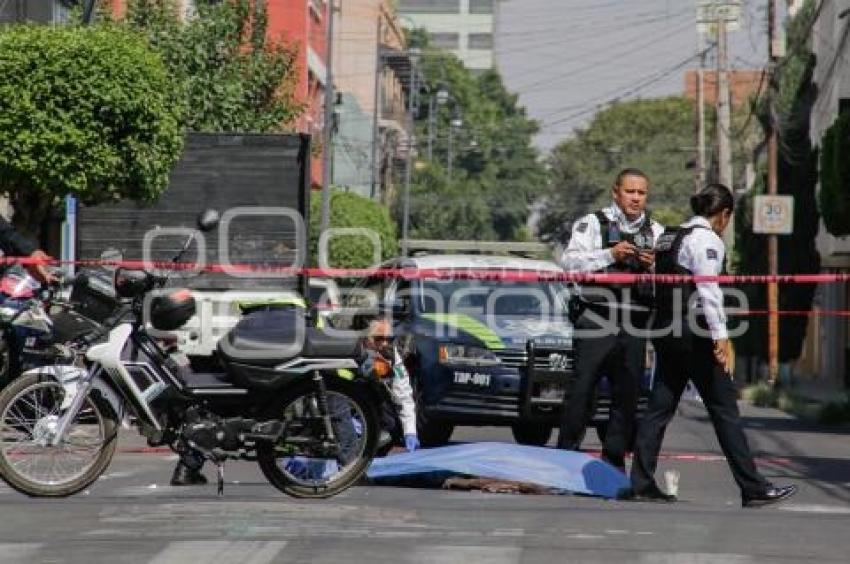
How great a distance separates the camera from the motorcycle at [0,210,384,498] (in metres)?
11.0

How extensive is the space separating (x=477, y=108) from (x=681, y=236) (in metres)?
119

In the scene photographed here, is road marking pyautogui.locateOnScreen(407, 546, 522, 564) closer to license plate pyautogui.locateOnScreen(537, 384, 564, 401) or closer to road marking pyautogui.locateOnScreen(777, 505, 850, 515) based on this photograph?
road marking pyautogui.locateOnScreen(777, 505, 850, 515)

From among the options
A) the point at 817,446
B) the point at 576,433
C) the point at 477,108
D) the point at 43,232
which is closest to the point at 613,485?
the point at 576,433

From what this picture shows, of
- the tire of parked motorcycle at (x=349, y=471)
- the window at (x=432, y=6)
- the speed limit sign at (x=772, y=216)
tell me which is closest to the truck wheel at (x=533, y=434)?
the tire of parked motorcycle at (x=349, y=471)

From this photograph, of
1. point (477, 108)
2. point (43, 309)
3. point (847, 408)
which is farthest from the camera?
point (477, 108)

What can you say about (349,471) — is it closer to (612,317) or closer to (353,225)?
(612,317)

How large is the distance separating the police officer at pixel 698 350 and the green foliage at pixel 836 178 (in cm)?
1833

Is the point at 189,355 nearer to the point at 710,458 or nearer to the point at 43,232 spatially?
the point at 710,458

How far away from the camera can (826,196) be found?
3409 centimetres

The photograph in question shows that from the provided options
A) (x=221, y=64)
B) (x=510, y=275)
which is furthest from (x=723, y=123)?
(x=510, y=275)

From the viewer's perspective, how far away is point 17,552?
8.72m

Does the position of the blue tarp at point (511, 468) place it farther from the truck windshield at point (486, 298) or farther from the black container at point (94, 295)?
the truck windshield at point (486, 298)

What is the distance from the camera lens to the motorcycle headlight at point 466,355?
665 inches

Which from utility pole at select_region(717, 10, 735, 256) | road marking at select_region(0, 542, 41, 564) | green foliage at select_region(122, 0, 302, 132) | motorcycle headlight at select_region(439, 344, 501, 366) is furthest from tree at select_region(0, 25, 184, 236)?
utility pole at select_region(717, 10, 735, 256)
